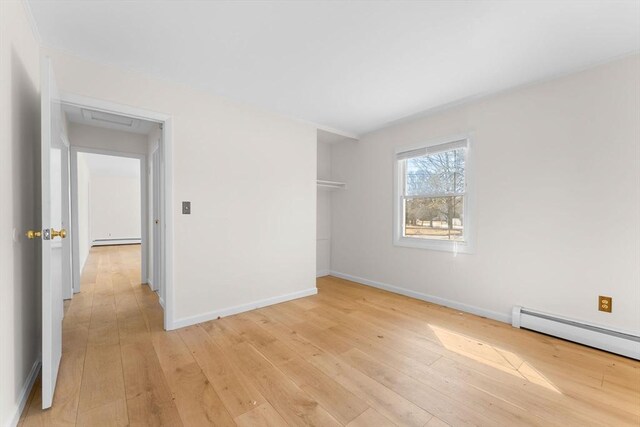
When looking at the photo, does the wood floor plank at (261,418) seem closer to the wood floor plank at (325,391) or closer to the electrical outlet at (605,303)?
the wood floor plank at (325,391)

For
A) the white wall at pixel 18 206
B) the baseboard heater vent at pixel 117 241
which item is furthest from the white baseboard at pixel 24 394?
the baseboard heater vent at pixel 117 241

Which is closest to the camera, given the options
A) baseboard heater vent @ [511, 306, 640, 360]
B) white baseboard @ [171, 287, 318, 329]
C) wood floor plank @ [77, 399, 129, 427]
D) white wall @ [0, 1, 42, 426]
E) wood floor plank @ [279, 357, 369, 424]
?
white wall @ [0, 1, 42, 426]

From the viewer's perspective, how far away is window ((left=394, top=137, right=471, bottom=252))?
3.21 m

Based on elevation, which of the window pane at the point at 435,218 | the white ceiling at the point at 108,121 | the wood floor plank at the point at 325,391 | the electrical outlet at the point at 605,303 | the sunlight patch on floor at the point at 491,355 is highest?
the white ceiling at the point at 108,121

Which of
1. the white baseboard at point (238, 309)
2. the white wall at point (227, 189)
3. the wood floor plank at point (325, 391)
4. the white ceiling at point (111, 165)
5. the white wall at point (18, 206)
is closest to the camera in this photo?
the white wall at point (18, 206)

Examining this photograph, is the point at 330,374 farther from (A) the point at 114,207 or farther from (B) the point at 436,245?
(A) the point at 114,207

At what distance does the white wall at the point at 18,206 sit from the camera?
1316 mm

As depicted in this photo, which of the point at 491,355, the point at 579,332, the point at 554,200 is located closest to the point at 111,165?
the point at 491,355

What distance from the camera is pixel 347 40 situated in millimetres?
1984

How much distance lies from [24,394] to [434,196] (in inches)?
154

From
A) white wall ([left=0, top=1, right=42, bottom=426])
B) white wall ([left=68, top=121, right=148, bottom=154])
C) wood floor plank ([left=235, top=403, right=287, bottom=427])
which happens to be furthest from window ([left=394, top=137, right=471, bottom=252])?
white wall ([left=68, top=121, right=148, bottom=154])

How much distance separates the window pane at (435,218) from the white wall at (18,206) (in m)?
3.69

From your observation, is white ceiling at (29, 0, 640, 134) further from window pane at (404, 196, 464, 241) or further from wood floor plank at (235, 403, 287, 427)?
wood floor plank at (235, 403, 287, 427)

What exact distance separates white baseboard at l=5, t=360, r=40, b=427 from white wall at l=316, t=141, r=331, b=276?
138 inches
